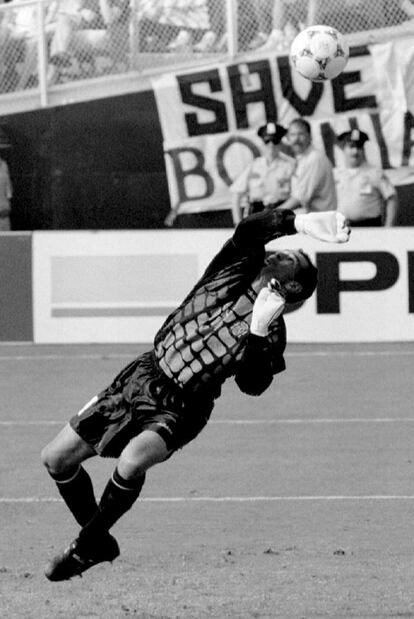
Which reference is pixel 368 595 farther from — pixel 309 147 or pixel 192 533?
pixel 309 147

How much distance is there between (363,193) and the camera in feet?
55.4

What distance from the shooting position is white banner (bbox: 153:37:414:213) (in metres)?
18.6

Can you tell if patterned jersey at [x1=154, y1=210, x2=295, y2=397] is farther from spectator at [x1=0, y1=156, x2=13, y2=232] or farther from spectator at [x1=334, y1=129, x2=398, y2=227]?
spectator at [x1=0, y1=156, x2=13, y2=232]

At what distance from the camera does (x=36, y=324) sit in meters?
16.7

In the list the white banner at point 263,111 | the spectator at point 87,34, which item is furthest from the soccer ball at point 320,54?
the spectator at point 87,34

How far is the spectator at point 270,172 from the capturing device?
16781mm

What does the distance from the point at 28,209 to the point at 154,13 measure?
312 centimetres

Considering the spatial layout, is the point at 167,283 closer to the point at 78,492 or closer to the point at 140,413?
the point at 78,492

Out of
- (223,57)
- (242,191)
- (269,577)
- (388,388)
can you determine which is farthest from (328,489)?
(223,57)

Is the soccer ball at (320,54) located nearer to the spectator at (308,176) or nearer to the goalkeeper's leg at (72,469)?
the goalkeeper's leg at (72,469)

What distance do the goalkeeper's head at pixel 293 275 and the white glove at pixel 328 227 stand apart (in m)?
0.23

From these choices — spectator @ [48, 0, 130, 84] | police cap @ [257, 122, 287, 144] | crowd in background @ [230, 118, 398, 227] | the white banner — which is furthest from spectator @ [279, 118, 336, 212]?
spectator @ [48, 0, 130, 84]

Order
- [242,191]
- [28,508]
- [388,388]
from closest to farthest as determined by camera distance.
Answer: [28,508] < [388,388] < [242,191]

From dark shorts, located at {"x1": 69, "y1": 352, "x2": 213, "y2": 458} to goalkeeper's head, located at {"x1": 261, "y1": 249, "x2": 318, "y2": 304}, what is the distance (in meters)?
0.69
